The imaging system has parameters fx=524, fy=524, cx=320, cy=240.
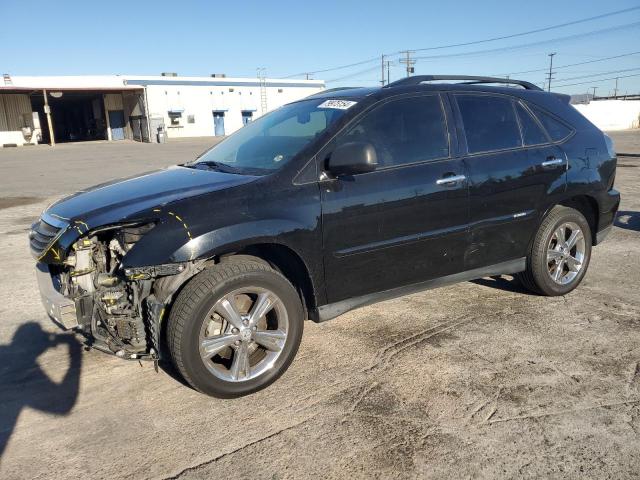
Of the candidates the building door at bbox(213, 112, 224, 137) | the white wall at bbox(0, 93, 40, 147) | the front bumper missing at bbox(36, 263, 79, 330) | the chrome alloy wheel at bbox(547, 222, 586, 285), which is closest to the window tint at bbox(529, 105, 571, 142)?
the chrome alloy wheel at bbox(547, 222, 586, 285)

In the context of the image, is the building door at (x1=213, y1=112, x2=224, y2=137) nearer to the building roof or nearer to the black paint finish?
the building roof

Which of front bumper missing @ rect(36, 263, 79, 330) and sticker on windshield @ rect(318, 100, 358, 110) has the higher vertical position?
sticker on windshield @ rect(318, 100, 358, 110)

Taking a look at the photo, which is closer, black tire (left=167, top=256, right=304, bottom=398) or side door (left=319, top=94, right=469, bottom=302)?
black tire (left=167, top=256, right=304, bottom=398)

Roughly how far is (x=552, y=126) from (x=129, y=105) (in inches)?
1883

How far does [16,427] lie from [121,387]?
0.63 m

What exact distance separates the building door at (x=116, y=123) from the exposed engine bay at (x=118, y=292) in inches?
1895

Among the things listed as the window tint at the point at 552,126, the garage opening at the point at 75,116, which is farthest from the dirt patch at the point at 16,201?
the garage opening at the point at 75,116

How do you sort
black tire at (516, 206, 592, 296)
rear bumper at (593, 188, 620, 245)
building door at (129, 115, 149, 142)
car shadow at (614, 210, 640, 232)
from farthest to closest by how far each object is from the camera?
1. building door at (129, 115, 149, 142)
2. car shadow at (614, 210, 640, 232)
3. rear bumper at (593, 188, 620, 245)
4. black tire at (516, 206, 592, 296)

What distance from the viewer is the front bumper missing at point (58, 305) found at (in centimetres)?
316

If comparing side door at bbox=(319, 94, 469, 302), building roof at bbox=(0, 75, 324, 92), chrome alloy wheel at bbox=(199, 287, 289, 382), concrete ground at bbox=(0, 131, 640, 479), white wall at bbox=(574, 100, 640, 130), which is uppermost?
building roof at bbox=(0, 75, 324, 92)

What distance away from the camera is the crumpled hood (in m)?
3.13

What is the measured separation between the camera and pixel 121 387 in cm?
344

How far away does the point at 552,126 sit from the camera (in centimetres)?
466

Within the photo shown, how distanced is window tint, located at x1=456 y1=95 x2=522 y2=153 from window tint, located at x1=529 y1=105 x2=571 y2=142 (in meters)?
0.30
